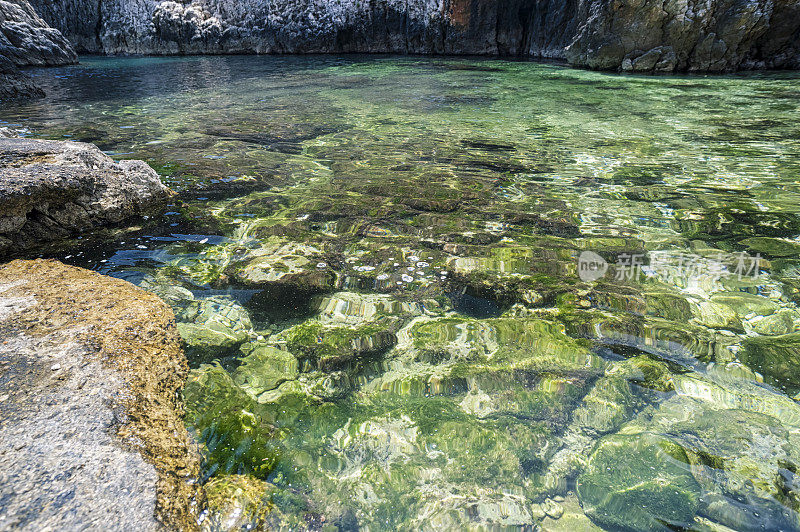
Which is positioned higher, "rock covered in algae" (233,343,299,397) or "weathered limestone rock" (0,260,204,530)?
"weathered limestone rock" (0,260,204,530)

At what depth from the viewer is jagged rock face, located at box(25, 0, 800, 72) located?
12.0 meters

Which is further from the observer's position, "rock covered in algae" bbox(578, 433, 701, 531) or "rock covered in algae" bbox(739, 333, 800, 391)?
"rock covered in algae" bbox(739, 333, 800, 391)

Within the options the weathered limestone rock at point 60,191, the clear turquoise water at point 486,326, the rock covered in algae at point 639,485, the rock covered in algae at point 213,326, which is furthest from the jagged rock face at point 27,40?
the rock covered in algae at point 639,485

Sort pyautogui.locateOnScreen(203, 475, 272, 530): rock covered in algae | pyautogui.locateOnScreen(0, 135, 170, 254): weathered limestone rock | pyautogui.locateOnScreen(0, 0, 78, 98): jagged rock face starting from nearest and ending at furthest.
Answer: pyautogui.locateOnScreen(203, 475, 272, 530): rock covered in algae → pyautogui.locateOnScreen(0, 135, 170, 254): weathered limestone rock → pyautogui.locateOnScreen(0, 0, 78, 98): jagged rock face

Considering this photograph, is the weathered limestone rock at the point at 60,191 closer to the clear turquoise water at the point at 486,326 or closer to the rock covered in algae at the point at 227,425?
the clear turquoise water at the point at 486,326

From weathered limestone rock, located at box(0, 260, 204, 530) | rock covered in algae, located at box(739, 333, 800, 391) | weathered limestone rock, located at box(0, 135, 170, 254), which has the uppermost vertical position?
weathered limestone rock, located at box(0, 135, 170, 254)

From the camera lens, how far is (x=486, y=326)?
8.22 ft

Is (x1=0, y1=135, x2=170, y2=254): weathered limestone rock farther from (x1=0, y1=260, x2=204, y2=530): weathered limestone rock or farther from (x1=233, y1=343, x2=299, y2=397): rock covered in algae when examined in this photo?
(x1=233, y1=343, x2=299, y2=397): rock covered in algae

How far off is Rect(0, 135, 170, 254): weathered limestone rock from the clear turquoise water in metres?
0.23

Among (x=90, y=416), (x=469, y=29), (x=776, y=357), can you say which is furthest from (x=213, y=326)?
(x=469, y=29)

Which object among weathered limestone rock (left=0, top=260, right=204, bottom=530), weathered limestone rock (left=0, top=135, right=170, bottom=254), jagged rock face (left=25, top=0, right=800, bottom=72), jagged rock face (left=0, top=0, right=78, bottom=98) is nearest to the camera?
weathered limestone rock (left=0, top=260, right=204, bottom=530)

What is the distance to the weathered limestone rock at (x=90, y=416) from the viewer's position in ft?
4.16

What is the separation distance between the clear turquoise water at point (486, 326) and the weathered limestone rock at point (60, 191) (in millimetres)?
228

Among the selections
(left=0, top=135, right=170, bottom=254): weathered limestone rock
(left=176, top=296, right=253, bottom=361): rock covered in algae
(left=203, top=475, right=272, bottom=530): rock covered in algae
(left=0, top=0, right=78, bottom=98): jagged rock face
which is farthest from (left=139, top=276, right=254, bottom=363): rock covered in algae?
(left=0, top=0, right=78, bottom=98): jagged rock face
